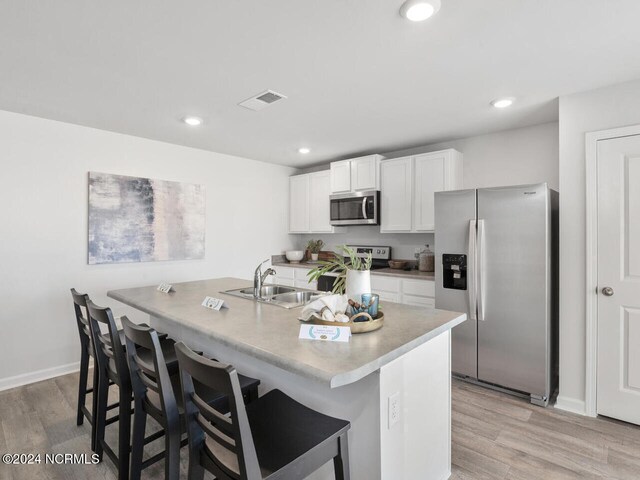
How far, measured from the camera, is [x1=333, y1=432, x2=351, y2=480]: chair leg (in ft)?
4.25

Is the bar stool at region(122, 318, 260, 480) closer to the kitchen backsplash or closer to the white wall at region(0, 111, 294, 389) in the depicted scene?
the white wall at region(0, 111, 294, 389)

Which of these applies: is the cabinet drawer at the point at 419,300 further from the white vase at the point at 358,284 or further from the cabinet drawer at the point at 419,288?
the white vase at the point at 358,284

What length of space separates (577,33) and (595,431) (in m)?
2.48

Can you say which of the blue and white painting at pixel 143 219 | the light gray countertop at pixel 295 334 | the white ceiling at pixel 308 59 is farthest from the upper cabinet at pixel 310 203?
the light gray countertop at pixel 295 334

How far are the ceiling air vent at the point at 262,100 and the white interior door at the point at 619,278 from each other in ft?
7.82

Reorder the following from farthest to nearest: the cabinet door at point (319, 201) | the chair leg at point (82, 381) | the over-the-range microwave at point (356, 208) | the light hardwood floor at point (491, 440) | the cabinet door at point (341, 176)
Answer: the cabinet door at point (319, 201)
the cabinet door at point (341, 176)
the over-the-range microwave at point (356, 208)
the chair leg at point (82, 381)
the light hardwood floor at point (491, 440)

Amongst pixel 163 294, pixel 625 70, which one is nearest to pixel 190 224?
pixel 163 294

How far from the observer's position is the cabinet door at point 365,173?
429cm

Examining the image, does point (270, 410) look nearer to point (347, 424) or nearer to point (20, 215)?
point (347, 424)

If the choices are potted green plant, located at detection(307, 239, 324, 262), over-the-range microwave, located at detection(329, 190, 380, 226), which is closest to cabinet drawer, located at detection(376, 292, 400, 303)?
over-the-range microwave, located at detection(329, 190, 380, 226)

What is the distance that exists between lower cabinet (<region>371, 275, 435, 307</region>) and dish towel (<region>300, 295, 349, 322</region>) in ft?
6.55

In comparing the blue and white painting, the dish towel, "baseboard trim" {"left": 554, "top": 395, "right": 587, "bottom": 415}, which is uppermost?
the blue and white painting

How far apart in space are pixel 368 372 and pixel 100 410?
5.70 feet

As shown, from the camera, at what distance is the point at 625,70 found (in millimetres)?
2266
